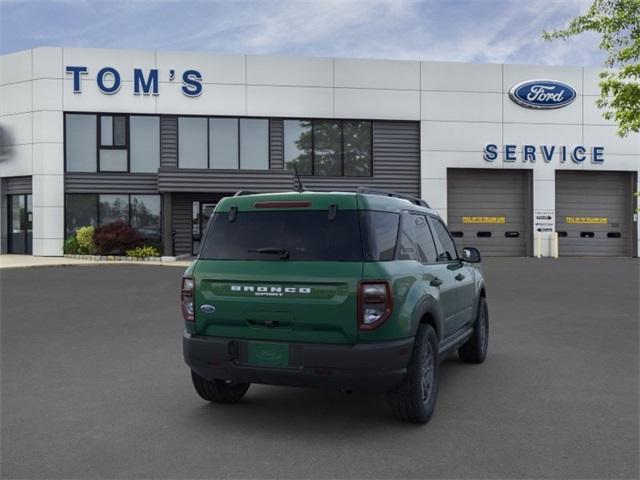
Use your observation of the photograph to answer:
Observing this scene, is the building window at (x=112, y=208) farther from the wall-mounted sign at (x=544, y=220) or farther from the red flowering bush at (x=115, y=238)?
the wall-mounted sign at (x=544, y=220)

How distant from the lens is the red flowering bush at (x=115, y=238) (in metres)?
23.4

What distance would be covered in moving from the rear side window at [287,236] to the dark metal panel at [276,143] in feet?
70.0

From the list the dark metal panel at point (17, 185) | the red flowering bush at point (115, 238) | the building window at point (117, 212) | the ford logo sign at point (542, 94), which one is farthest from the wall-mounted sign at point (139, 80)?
the ford logo sign at point (542, 94)

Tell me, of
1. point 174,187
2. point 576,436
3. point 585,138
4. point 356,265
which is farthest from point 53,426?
point 585,138

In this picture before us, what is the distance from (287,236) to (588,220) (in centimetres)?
2706

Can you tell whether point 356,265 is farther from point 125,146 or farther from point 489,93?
point 489,93

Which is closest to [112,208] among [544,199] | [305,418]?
[544,199]

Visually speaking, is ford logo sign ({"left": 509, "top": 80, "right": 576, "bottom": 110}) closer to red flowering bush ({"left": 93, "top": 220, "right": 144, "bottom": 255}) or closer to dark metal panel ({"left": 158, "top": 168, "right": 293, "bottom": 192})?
dark metal panel ({"left": 158, "top": 168, "right": 293, "bottom": 192})

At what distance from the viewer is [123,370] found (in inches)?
253

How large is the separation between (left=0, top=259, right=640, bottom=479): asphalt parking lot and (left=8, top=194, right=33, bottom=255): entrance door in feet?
62.1

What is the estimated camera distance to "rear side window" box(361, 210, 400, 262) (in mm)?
4395

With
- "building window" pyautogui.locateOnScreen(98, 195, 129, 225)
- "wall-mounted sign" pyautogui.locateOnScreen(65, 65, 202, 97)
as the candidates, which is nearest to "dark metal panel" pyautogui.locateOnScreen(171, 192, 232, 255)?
"building window" pyautogui.locateOnScreen(98, 195, 129, 225)

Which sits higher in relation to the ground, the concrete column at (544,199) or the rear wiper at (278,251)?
the concrete column at (544,199)

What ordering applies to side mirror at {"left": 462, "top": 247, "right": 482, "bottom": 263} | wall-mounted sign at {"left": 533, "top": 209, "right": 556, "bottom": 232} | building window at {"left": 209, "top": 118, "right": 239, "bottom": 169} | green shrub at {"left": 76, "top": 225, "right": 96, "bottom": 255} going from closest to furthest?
side mirror at {"left": 462, "top": 247, "right": 482, "bottom": 263}
green shrub at {"left": 76, "top": 225, "right": 96, "bottom": 255}
building window at {"left": 209, "top": 118, "right": 239, "bottom": 169}
wall-mounted sign at {"left": 533, "top": 209, "right": 556, "bottom": 232}
